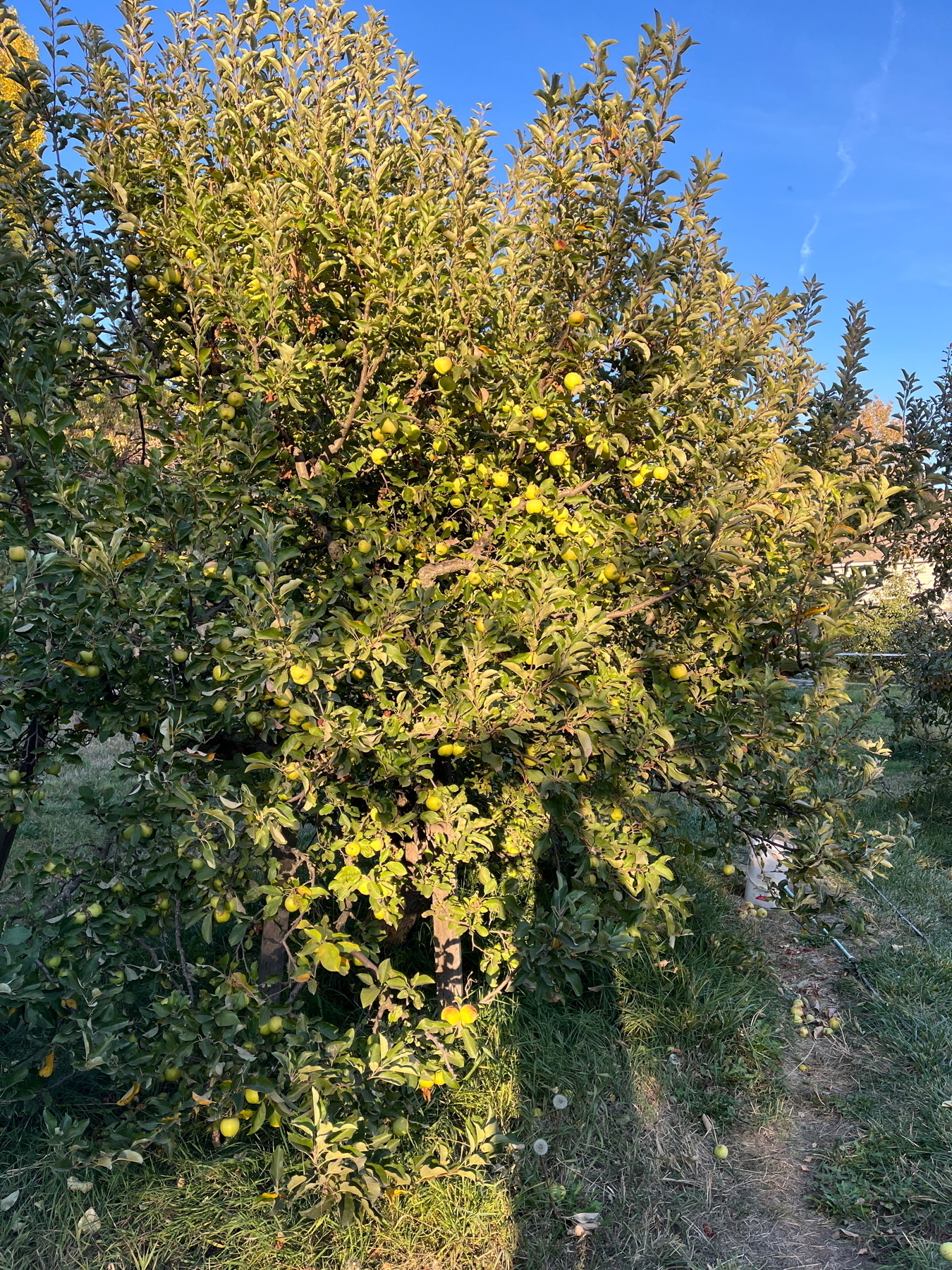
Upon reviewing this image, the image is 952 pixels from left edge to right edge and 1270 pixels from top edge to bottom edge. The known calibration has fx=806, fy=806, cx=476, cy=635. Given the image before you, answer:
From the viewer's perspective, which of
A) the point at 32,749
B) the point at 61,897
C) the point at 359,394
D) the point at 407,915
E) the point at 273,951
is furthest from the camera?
the point at 407,915

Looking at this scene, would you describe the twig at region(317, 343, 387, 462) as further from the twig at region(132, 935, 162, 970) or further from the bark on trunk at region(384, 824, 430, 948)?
the twig at region(132, 935, 162, 970)

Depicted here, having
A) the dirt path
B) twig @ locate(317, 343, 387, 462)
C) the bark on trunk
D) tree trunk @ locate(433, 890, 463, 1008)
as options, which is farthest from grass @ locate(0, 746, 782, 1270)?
twig @ locate(317, 343, 387, 462)

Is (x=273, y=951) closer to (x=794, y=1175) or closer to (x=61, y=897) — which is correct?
(x=61, y=897)

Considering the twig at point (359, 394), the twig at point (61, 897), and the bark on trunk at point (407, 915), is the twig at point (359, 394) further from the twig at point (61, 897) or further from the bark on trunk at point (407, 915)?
the twig at point (61, 897)

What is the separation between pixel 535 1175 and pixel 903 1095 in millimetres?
1573

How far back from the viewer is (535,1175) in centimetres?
268

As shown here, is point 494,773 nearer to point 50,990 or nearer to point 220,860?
point 220,860

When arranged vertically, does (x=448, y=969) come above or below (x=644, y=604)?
below

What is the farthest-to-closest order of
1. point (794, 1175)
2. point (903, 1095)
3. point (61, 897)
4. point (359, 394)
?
point (903, 1095) < point (794, 1175) < point (61, 897) < point (359, 394)

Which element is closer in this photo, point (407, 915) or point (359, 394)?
A: point (359, 394)

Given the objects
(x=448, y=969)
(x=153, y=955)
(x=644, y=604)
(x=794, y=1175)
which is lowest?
(x=794, y=1175)

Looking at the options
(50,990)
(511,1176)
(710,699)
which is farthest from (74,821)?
(710,699)

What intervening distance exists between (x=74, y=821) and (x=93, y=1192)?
3.60m

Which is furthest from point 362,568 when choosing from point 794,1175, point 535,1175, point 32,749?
point 794,1175
